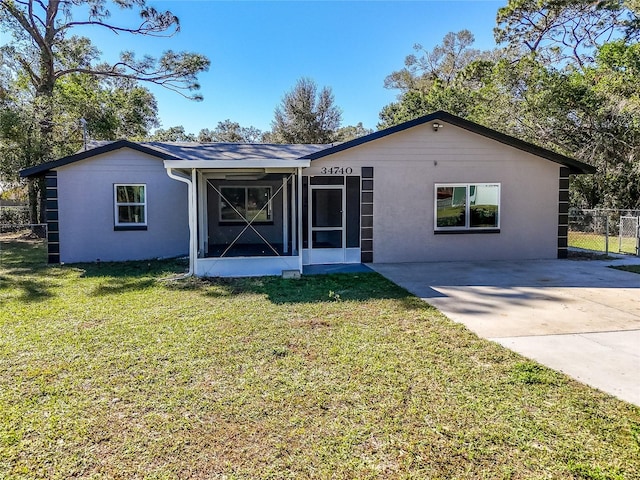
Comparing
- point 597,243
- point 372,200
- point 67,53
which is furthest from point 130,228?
point 67,53

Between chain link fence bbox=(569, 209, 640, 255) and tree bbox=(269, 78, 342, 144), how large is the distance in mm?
17887

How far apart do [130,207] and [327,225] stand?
5595 millimetres

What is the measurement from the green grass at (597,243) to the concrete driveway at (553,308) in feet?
9.56

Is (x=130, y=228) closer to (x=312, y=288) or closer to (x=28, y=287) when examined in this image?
(x=28, y=287)

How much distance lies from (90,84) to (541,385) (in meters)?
27.7

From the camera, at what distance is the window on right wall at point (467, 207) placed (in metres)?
10.9

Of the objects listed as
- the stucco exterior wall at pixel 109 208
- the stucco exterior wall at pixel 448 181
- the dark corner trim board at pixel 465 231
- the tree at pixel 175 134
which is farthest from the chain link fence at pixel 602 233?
the tree at pixel 175 134

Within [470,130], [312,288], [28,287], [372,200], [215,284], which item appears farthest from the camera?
[470,130]

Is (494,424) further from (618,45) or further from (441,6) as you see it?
(618,45)

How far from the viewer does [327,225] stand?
34.9ft

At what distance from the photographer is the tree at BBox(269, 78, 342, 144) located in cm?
2920

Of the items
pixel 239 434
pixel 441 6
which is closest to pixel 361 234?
pixel 239 434

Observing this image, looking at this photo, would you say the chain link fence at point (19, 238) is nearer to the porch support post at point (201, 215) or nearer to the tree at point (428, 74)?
the porch support post at point (201, 215)

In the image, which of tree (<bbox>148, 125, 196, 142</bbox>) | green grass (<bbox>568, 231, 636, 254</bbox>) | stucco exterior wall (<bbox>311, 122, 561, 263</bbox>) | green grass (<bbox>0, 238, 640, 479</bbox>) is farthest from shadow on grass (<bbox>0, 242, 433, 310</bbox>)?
tree (<bbox>148, 125, 196, 142</bbox>)
